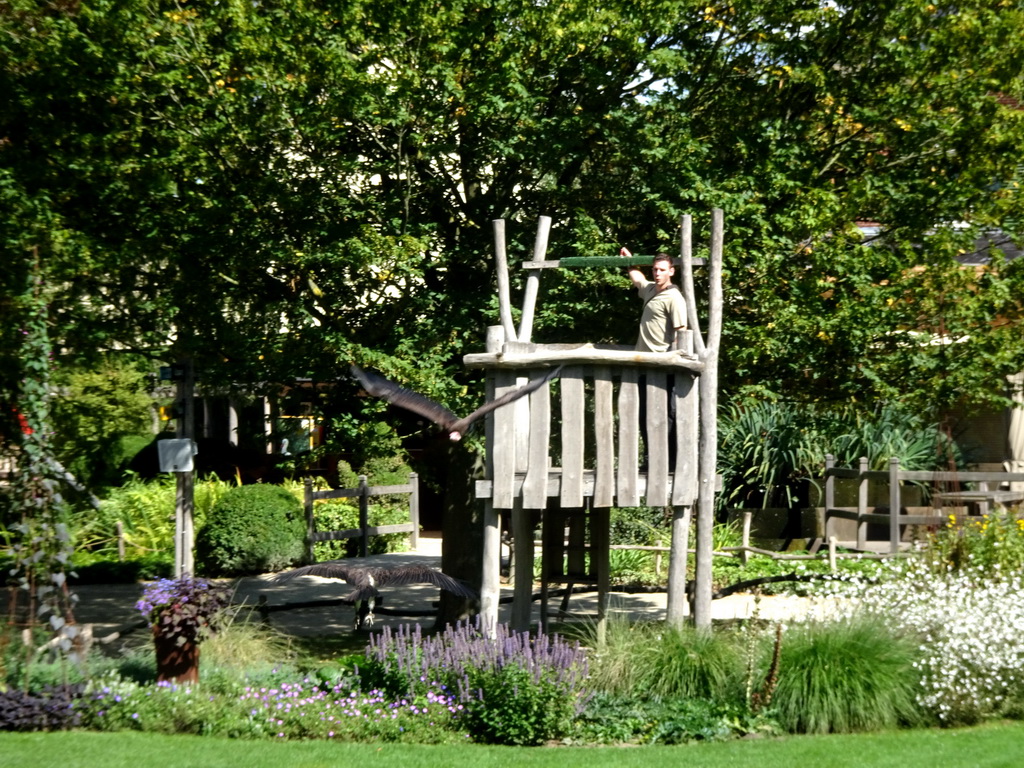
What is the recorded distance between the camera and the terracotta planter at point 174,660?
27.7 feet

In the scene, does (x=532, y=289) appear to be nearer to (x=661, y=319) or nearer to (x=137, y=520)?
(x=661, y=319)

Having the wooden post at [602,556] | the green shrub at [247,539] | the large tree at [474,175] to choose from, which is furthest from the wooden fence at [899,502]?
the green shrub at [247,539]

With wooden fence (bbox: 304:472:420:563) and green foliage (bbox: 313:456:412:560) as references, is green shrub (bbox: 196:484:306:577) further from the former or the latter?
green foliage (bbox: 313:456:412:560)

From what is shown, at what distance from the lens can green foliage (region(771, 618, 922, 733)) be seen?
783 centimetres

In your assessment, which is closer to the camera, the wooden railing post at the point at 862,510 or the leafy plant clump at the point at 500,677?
the leafy plant clump at the point at 500,677

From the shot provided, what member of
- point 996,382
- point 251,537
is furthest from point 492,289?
point 251,537

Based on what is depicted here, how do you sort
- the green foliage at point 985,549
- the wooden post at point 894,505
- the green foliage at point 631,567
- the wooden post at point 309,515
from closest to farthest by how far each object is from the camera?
the green foliage at point 985,549 → the wooden post at point 894,505 → the green foliage at point 631,567 → the wooden post at point 309,515

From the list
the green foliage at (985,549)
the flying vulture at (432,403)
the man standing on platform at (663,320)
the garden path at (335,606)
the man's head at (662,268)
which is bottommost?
the garden path at (335,606)

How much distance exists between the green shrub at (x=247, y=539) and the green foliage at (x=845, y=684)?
9857mm

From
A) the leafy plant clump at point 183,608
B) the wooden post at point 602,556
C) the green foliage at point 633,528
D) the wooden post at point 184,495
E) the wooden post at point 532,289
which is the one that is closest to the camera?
the leafy plant clump at point 183,608

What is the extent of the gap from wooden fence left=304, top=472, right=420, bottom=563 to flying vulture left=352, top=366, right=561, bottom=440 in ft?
20.0

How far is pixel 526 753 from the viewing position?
7414 millimetres

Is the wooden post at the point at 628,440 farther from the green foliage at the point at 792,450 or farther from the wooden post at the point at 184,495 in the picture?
the green foliage at the point at 792,450

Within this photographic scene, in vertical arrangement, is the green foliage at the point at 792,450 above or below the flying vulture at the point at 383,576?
above
